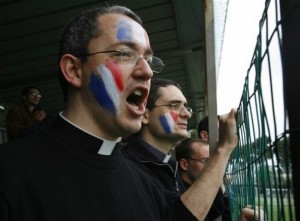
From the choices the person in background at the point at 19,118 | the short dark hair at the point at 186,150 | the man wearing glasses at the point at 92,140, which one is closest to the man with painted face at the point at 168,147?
the man wearing glasses at the point at 92,140

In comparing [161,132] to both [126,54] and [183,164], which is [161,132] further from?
[126,54]

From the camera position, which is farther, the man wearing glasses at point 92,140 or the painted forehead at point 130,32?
the painted forehead at point 130,32

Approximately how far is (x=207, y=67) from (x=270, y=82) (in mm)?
1219

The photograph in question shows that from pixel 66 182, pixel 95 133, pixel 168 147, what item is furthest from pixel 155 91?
pixel 66 182

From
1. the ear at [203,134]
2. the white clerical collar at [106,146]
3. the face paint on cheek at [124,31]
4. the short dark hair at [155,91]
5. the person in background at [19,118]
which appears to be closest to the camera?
the white clerical collar at [106,146]

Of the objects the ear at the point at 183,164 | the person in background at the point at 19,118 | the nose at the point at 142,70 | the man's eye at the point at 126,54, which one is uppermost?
the person in background at the point at 19,118

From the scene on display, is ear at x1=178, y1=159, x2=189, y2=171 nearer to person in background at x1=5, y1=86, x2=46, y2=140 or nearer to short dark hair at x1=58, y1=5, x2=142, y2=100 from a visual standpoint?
person in background at x1=5, y1=86, x2=46, y2=140

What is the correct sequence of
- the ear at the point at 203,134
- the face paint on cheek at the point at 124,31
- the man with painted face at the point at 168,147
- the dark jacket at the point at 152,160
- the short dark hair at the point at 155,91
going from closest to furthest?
the face paint on cheek at the point at 124,31, the man with painted face at the point at 168,147, the dark jacket at the point at 152,160, the short dark hair at the point at 155,91, the ear at the point at 203,134

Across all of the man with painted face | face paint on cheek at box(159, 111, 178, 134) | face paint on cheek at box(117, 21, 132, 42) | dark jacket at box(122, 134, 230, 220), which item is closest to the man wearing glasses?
face paint on cheek at box(117, 21, 132, 42)

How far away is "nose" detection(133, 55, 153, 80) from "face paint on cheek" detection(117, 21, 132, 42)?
0.33ft

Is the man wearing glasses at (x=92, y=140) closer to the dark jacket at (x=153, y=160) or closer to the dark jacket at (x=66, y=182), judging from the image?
the dark jacket at (x=66, y=182)

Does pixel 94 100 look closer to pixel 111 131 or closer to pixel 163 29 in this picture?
pixel 111 131

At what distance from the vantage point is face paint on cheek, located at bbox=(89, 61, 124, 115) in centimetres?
153

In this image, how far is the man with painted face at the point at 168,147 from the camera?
199 cm
